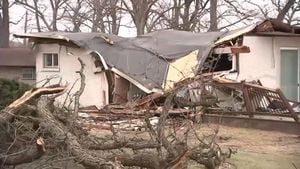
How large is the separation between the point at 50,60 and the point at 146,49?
416 cm

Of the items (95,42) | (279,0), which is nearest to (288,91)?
(95,42)

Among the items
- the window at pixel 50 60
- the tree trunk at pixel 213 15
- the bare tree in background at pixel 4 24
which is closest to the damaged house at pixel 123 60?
the window at pixel 50 60

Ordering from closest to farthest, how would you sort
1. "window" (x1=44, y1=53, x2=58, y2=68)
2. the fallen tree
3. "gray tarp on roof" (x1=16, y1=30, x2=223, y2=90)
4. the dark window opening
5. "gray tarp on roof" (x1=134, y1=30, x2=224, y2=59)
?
the fallen tree → the dark window opening → "gray tarp on roof" (x1=16, y1=30, x2=223, y2=90) → "gray tarp on roof" (x1=134, y1=30, x2=224, y2=59) → "window" (x1=44, y1=53, x2=58, y2=68)

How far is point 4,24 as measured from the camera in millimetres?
39062

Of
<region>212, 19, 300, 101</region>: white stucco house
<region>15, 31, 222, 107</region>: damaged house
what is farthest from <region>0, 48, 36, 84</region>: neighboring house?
<region>212, 19, 300, 101</region>: white stucco house

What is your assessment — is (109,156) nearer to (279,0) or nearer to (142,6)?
(142,6)

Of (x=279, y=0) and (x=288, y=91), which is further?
(x=279, y=0)

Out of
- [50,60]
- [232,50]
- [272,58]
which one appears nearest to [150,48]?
[232,50]

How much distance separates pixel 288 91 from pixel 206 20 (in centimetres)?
1705

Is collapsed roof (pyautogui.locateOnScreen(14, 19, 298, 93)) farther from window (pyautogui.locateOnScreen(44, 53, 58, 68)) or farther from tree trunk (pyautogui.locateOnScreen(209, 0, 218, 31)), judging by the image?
tree trunk (pyautogui.locateOnScreen(209, 0, 218, 31))

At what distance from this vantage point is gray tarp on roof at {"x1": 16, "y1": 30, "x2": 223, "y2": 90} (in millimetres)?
15461

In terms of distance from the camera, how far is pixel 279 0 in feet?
116

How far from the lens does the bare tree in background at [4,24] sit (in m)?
38.3

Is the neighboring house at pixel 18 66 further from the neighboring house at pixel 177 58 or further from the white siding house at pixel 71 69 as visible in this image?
the neighboring house at pixel 177 58
